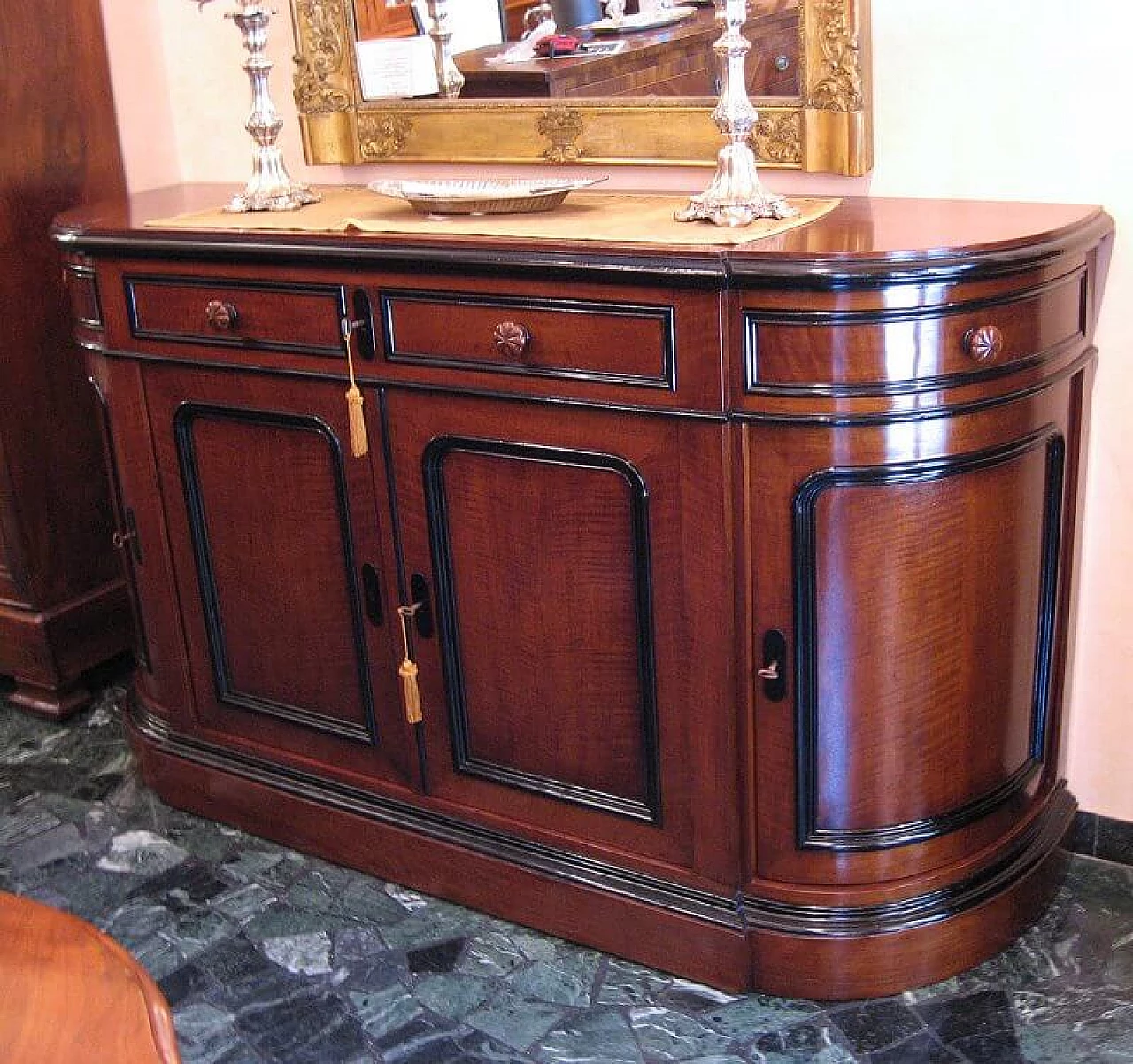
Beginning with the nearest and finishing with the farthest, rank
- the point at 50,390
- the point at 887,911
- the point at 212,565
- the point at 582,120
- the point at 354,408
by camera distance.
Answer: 1. the point at 887,911
2. the point at 354,408
3. the point at 582,120
4. the point at 212,565
5. the point at 50,390

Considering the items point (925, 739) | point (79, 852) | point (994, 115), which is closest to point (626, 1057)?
point (925, 739)

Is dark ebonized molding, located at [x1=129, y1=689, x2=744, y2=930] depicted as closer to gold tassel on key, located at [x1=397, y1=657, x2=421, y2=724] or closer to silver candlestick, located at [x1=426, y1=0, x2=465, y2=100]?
gold tassel on key, located at [x1=397, y1=657, x2=421, y2=724]

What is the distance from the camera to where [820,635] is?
186cm

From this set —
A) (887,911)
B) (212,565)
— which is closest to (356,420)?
(212,565)

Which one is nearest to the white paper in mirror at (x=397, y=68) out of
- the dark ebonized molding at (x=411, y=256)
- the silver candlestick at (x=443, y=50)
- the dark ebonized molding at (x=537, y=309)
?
the silver candlestick at (x=443, y=50)

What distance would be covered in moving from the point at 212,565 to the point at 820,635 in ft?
3.57

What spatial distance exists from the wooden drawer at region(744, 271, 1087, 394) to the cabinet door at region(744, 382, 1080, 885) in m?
0.06

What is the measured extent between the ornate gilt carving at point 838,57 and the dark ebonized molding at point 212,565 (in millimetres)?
885

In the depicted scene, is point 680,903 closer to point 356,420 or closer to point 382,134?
point 356,420

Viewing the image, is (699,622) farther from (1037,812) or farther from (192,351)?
(192,351)

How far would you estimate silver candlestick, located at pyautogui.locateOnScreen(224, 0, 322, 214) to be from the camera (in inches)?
91.3

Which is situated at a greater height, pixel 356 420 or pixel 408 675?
pixel 356 420

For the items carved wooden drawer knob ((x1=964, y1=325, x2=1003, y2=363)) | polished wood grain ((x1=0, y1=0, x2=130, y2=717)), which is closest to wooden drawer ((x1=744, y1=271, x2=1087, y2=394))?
carved wooden drawer knob ((x1=964, y1=325, x2=1003, y2=363))

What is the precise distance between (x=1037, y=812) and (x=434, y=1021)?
931 millimetres
